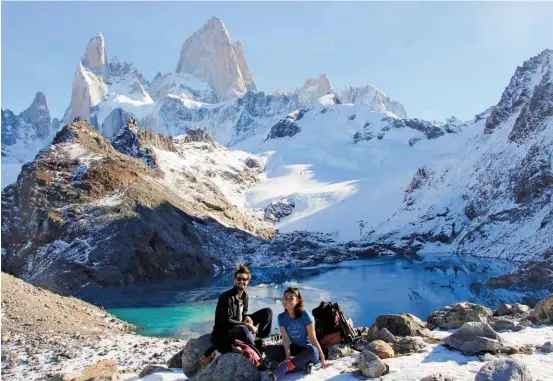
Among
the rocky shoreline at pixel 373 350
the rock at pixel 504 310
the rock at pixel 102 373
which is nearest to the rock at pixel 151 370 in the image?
the rocky shoreline at pixel 373 350

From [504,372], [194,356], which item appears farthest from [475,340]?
[194,356]

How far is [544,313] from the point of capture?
48.8ft

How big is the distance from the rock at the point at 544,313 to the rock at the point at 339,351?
22.9 feet

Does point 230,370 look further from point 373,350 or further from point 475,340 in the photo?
point 475,340

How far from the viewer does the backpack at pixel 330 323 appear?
40.9ft

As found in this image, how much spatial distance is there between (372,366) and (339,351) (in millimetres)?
1894

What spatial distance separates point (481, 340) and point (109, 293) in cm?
5971

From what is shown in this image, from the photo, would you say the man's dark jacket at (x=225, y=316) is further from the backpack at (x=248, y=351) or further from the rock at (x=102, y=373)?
the rock at (x=102, y=373)

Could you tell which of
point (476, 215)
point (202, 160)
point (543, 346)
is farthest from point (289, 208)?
point (543, 346)

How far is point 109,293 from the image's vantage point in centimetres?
6300

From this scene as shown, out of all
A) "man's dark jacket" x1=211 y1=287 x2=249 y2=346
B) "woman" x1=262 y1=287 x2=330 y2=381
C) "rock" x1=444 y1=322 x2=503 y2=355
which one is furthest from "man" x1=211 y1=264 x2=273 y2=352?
"rock" x1=444 y1=322 x2=503 y2=355

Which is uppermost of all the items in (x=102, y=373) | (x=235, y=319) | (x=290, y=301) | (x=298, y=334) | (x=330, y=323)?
(x=290, y=301)

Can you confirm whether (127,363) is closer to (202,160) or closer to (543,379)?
(543,379)

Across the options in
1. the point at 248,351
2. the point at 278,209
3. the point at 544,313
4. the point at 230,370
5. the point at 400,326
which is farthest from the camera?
Result: the point at 278,209
